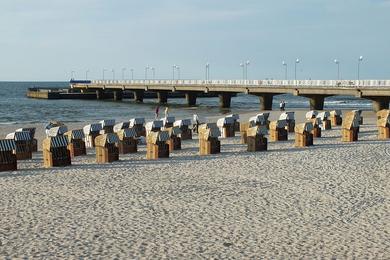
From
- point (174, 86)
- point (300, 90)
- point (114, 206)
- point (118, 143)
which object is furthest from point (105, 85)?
point (114, 206)

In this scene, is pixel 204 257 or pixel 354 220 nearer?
pixel 204 257

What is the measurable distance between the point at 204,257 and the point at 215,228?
4.86ft

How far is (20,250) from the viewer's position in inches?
310

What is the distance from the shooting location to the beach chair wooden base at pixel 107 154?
1620 centimetres

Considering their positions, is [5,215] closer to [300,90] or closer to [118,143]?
[118,143]

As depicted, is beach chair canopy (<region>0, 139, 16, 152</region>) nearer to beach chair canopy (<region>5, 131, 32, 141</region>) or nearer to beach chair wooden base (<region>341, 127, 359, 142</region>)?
beach chair canopy (<region>5, 131, 32, 141</region>)

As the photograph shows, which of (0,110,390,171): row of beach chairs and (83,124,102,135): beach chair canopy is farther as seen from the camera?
(83,124,102,135): beach chair canopy

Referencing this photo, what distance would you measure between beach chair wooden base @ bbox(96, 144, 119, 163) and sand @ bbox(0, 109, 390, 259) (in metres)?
0.31

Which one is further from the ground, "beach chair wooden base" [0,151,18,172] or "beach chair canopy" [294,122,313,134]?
"beach chair canopy" [294,122,313,134]

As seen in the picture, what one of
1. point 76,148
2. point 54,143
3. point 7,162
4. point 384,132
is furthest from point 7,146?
point 384,132

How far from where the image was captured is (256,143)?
1795 centimetres

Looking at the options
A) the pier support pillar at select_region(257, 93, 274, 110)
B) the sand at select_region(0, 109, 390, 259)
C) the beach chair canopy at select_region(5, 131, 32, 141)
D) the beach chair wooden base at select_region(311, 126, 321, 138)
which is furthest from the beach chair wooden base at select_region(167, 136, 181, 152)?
the pier support pillar at select_region(257, 93, 274, 110)

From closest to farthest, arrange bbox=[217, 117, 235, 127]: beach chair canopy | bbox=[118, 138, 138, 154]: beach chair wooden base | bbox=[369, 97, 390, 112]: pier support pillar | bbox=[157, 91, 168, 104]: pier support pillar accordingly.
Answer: bbox=[118, 138, 138, 154]: beach chair wooden base < bbox=[217, 117, 235, 127]: beach chair canopy < bbox=[369, 97, 390, 112]: pier support pillar < bbox=[157, 91, 168, 104]: pier support pillar

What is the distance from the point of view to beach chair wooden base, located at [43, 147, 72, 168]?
1542 centimetres
